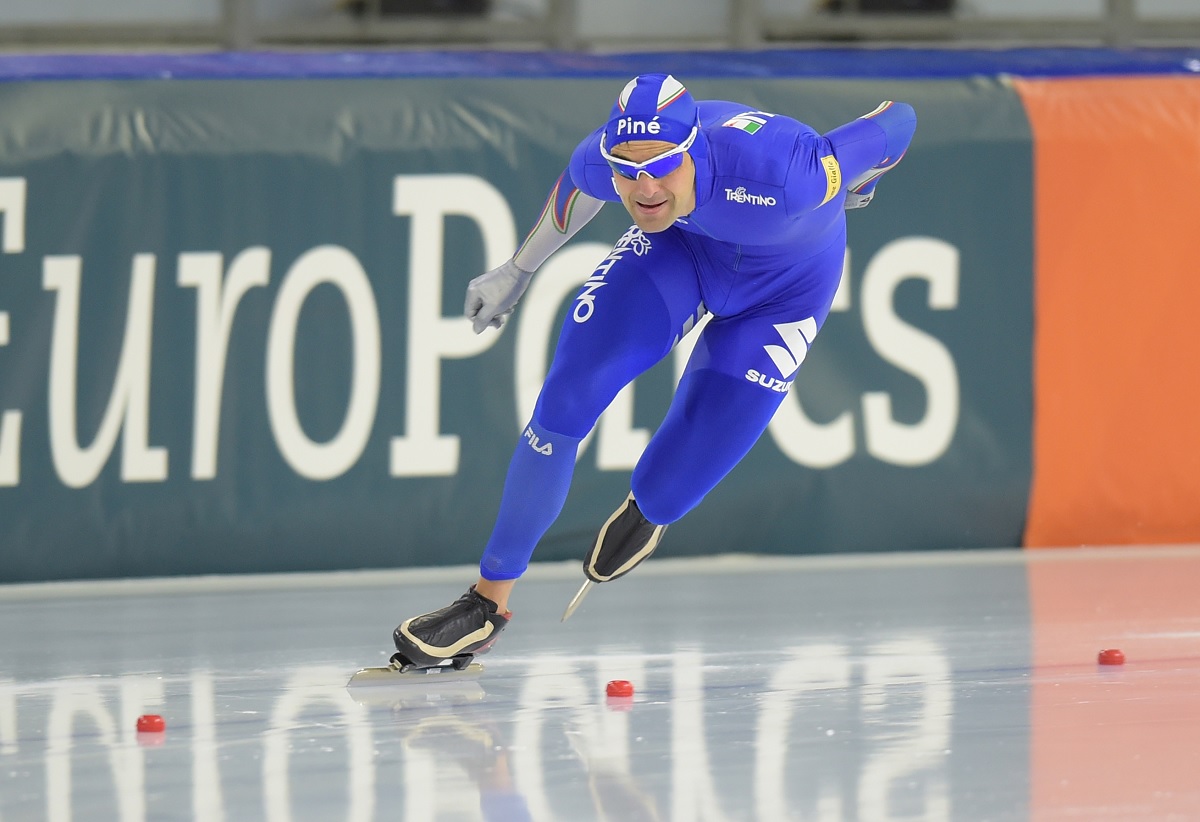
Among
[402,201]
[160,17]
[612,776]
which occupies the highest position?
[160,17]

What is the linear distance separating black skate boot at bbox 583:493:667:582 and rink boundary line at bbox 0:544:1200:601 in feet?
5.84

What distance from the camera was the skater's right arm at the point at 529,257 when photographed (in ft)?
13.1

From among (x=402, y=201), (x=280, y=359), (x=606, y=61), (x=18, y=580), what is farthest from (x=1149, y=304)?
(x=18, y=580)

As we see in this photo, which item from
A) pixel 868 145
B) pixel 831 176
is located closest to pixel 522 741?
pixel 831 176

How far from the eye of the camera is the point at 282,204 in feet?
19.4

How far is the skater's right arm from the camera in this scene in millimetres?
3982

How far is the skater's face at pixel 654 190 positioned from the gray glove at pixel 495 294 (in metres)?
0.48

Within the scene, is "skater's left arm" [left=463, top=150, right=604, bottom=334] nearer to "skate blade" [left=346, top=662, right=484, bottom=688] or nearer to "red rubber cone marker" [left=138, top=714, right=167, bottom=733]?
"skate blade" [left=346, top=662, right=484, bottom=688]

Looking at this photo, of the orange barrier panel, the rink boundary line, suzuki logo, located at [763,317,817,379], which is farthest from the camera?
the orange barrier panel

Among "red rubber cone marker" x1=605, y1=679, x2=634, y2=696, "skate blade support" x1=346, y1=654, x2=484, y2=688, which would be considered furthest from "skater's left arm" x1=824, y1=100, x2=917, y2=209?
"skate blade support" x1=346, y1=654, x2=484, y2=688

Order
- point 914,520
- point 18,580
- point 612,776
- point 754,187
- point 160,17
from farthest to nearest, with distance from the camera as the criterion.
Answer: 1. point 160,17
2. point 914,520
3. point 18,580
4. point 754,187
5. point 612,776

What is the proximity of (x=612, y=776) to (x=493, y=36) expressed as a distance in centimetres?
555

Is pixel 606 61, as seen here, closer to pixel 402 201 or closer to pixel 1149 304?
pixel 402 201

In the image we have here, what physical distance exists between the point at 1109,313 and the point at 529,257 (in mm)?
3061
